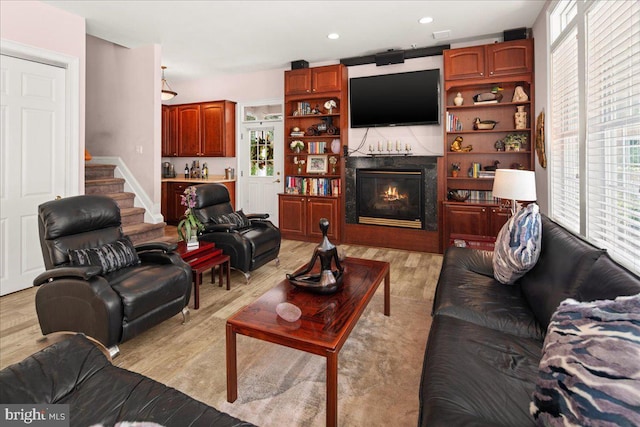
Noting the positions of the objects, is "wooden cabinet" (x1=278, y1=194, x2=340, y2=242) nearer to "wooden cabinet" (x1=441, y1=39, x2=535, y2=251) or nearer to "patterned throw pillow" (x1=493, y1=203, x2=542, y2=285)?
"wooden cabinet" (x1=441, y1=39, x2=535, y2=251)

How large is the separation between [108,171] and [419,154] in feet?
15.5

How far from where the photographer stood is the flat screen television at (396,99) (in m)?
5.09

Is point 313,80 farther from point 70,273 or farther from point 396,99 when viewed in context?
point 70,273

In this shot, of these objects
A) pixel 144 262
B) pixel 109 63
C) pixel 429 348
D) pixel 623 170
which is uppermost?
pixel 109 63

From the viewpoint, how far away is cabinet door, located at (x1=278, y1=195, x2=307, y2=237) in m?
5.91

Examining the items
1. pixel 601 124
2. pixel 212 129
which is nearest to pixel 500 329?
pixel 601 124

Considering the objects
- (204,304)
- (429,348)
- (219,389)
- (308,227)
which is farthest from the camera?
(308,227)

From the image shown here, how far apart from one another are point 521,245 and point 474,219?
2619mm

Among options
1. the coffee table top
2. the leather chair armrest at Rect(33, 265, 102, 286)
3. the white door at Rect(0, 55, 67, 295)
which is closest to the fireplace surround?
the coffee table top

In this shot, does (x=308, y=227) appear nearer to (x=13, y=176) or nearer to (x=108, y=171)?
(x=108, y=171)

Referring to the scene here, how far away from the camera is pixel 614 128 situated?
216 centimetres

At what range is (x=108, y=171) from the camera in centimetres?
533

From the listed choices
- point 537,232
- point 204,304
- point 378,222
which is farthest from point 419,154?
point 204,304

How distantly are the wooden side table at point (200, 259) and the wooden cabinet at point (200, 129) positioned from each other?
144 inches
